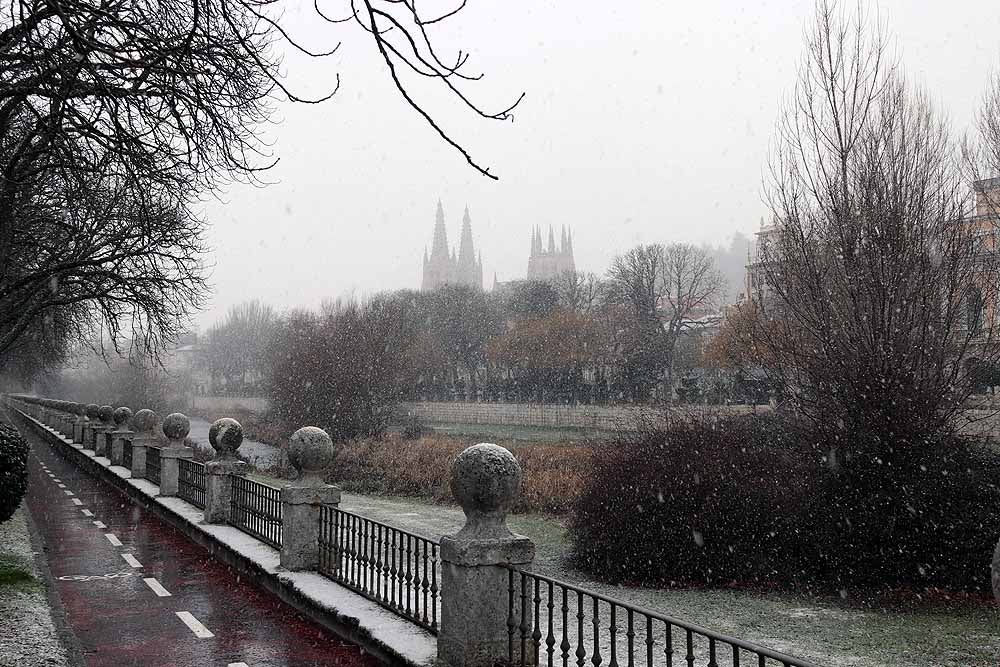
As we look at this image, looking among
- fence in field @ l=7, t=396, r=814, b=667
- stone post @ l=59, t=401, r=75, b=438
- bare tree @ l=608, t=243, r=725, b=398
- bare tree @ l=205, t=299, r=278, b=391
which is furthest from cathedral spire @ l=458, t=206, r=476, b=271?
fence in field @ l=7, t=396, r=814, b=667

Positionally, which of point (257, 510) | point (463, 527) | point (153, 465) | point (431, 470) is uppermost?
Answer: point (463, 527)

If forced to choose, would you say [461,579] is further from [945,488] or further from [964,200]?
[964,200]

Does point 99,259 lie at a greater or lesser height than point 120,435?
greater

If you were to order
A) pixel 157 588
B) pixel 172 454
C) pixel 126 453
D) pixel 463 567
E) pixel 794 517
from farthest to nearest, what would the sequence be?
1. pixel 126 453
2. pixel 172 454
3. pixel 794 517
4. pixel 157 588
5. pixel 463 567

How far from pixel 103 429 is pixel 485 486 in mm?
20102

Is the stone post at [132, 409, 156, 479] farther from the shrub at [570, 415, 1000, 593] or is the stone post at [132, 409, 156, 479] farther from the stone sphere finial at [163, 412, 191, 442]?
the shrub at [570, 415, 1000, 593]

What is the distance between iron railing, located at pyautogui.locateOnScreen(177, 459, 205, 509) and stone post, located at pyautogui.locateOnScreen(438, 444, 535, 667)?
8281 mm

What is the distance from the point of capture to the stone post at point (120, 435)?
777 inches

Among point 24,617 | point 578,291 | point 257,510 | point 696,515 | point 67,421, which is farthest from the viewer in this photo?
point 578,291

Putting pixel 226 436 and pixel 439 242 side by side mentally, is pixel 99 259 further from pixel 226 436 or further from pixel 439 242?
pixel 439 242

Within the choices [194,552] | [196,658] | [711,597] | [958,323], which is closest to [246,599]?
[196,658]

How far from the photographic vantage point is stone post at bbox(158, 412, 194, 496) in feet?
46.6

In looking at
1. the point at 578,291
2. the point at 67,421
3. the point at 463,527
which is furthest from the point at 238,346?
the point at 463,527

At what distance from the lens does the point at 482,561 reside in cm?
512
